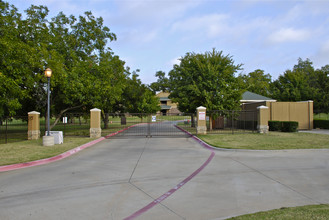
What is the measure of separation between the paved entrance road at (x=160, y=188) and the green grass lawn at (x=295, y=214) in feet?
1.22

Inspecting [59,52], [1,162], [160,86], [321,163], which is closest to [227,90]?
[321,163]

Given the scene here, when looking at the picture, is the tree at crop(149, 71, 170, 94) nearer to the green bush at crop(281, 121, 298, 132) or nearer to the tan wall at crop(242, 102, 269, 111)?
the tan wall at crop(242, 102, 269, 111)

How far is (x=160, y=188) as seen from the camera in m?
6.07

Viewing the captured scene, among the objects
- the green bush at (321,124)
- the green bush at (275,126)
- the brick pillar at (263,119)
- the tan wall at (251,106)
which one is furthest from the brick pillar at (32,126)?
the green bush at (321,124)

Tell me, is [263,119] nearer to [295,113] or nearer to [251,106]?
[251,106]

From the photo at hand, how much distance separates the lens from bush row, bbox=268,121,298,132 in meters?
21.8

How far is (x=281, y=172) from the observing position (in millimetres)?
7605

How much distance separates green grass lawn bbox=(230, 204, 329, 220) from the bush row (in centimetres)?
1939

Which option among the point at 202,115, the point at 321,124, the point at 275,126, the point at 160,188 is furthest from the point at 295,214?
the point at 321,124

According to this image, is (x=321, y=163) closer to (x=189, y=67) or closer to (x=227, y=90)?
(x=227, y=90)

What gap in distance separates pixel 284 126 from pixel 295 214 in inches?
811

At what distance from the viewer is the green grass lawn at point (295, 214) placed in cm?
391

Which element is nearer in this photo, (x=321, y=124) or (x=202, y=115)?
(x=202, y=115)

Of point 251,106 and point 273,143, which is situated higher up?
point 251,106
